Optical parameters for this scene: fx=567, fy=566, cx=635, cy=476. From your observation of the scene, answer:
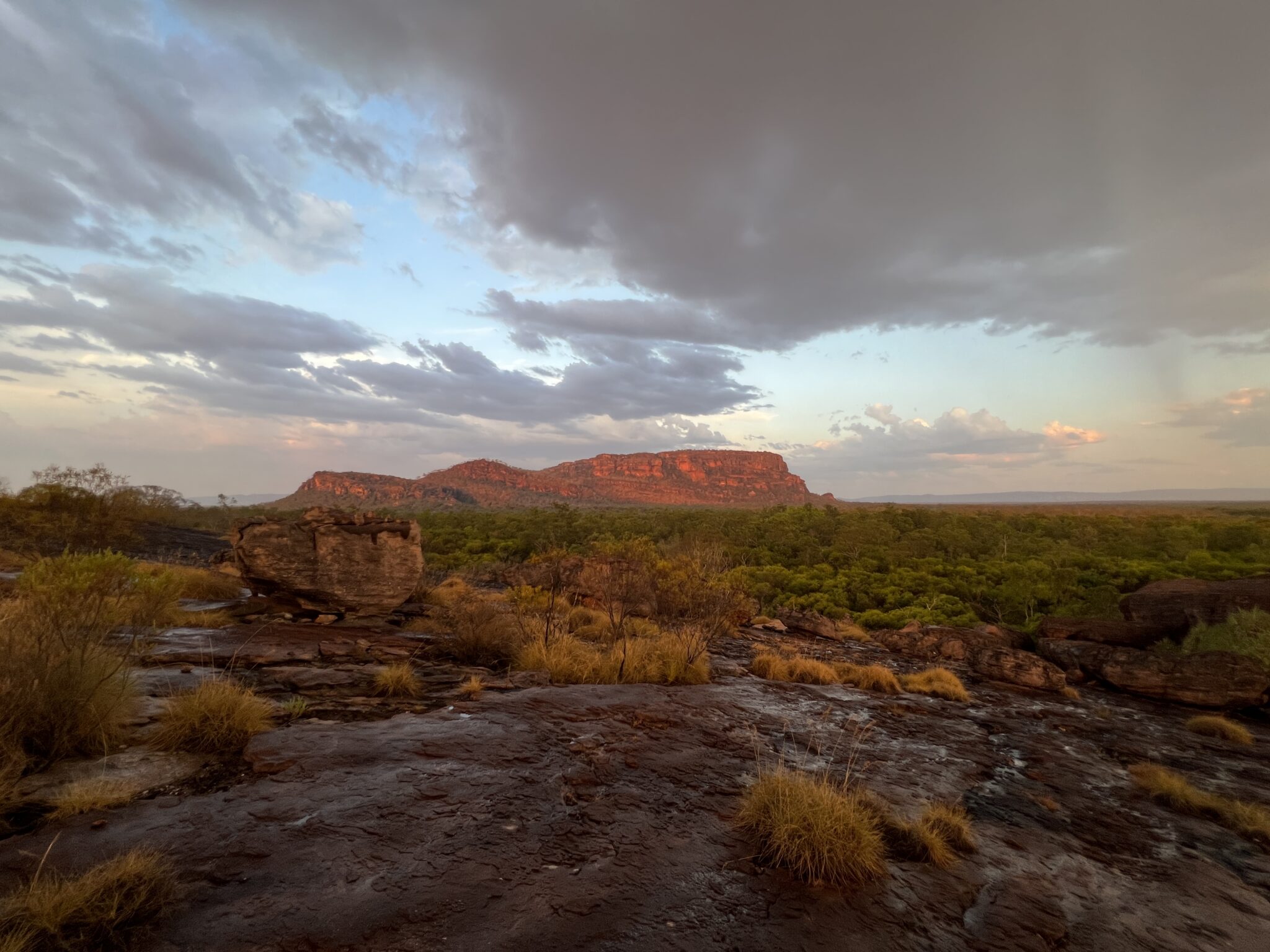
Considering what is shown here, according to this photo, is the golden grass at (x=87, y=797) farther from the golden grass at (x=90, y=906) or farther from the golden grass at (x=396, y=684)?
the golden grass at (x=396, y=684)

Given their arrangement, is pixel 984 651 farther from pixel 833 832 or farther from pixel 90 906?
pixel 90 906

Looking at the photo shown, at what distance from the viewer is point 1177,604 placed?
1825 centimetres

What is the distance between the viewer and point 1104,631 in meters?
18.7

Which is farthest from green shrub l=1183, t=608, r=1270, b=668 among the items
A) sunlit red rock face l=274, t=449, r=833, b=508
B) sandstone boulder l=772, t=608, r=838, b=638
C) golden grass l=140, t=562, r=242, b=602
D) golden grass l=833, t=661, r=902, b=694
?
sunlit red rock face l=274, t=449, r=833, b=508

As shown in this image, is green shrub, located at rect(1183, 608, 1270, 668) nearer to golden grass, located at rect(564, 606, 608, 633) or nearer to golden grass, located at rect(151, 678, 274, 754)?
golden grass, located at rect(564, 606, 608, 633)

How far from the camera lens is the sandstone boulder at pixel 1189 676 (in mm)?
13469

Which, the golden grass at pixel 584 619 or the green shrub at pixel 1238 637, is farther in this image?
the golden grass at pixel 584 619

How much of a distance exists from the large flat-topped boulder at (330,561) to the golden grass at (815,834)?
11257 millimetres

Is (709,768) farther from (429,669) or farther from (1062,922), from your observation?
(429,669)

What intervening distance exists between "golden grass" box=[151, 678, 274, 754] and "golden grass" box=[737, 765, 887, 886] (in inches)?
210

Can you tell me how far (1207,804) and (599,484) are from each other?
161m

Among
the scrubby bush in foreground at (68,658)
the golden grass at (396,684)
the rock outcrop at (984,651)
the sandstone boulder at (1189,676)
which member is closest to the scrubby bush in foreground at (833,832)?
the golden grass at (396,684)

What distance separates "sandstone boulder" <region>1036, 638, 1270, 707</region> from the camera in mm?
13469

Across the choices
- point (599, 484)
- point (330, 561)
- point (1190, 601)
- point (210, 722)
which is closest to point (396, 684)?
point (210, 722)
